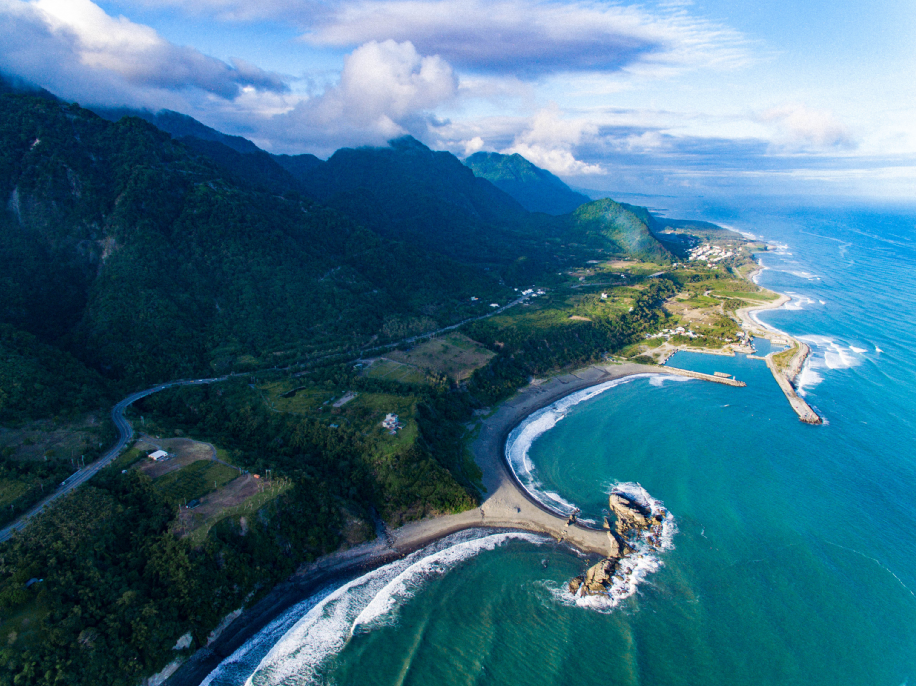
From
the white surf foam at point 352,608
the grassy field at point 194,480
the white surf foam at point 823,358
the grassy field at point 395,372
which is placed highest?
the grassy field at point 194,480

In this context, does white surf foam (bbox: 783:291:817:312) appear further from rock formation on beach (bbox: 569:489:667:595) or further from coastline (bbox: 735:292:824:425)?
rock formation on beach (bbox: 569:489:667:595)

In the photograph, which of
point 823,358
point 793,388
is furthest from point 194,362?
point 823,358

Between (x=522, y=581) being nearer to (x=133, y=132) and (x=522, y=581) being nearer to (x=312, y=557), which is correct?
(x=312, y=557)

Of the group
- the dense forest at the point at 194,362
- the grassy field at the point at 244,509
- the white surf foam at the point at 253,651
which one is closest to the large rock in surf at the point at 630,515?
the dense forest at the point at 194,362

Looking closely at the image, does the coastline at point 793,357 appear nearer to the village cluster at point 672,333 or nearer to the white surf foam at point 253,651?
the village cluster at point 672,333

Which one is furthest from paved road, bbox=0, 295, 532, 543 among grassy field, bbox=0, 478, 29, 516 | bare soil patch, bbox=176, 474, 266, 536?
bare soil patch, bbox=176, 474, 266, 536
